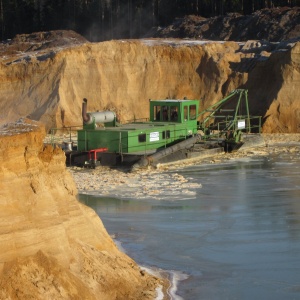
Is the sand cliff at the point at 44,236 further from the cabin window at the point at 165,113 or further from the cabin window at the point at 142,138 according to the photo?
the cabin window at the point at 165,113

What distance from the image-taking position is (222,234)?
74.1 ft

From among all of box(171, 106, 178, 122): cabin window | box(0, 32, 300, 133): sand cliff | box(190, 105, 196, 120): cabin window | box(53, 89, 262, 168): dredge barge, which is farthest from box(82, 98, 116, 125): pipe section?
box(0, 32, 300, 133): sand cliff

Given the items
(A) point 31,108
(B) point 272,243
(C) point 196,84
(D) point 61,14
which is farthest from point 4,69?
(D) point 61,14

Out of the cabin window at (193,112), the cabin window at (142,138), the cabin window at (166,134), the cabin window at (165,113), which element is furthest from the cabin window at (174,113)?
the cabin window at (142,138)

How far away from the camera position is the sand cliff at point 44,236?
1360 centimetres

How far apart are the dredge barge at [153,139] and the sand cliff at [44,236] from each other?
1985cm

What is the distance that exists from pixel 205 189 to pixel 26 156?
55.4 feet

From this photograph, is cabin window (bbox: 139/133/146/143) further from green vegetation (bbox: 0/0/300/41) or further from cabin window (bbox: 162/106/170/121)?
green vegetation (bbox: 0/0/300/41)

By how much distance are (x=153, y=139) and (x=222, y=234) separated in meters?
16.1

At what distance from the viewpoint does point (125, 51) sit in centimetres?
5238

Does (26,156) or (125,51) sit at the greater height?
(125,51)

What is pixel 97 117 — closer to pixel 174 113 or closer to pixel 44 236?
pixel 174 113

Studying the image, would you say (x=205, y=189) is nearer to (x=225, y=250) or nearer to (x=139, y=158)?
(x=139, y=158)

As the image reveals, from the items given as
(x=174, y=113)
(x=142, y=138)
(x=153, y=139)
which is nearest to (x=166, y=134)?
(x=153, y=139)
